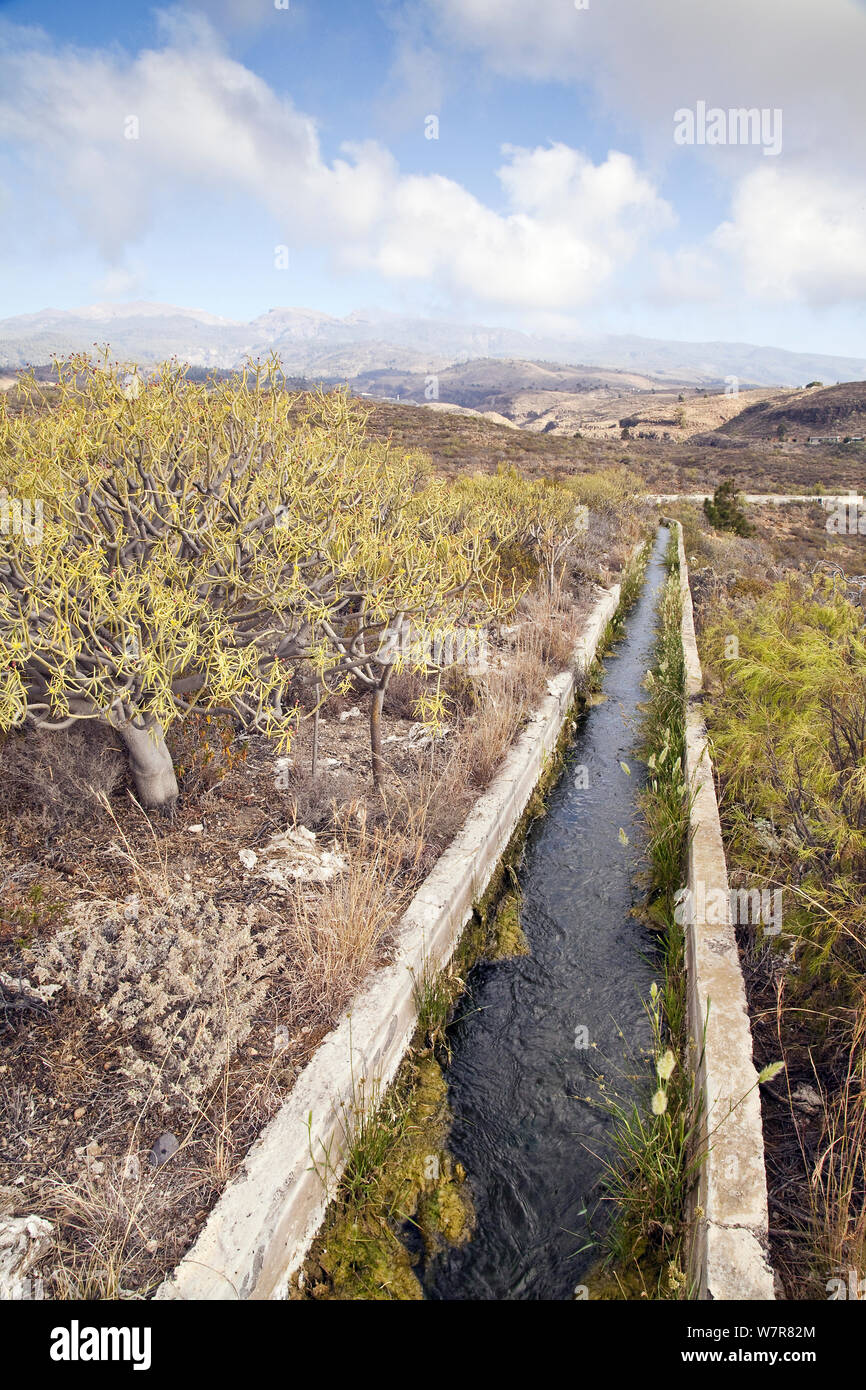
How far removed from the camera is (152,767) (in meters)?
4.28

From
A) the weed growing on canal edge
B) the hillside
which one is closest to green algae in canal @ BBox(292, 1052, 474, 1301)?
the weed growing on canal edge

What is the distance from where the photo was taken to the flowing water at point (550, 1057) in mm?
2742

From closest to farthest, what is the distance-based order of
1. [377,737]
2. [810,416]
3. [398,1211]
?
[398,1211], [377,737], [810,416]

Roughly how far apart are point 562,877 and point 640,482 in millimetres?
25789

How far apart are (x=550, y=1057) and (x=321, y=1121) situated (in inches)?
58.1

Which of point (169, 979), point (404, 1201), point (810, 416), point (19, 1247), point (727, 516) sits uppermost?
point (810, 416)

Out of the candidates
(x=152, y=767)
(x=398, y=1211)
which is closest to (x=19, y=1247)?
(x=398, y=1211)

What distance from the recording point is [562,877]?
5203 millimetres

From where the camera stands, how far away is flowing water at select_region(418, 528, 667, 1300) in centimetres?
274

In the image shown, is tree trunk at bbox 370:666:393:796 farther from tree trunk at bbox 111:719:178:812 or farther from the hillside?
the hillside

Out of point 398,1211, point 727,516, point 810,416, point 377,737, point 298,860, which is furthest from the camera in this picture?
point 810,416

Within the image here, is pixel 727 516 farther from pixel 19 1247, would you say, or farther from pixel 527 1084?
pixel 19 1247

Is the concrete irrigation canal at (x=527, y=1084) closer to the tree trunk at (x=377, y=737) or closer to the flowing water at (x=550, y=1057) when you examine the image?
the flowing water at (x=550, y=1057)

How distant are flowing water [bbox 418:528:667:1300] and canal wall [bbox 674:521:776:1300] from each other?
1.71 ft
